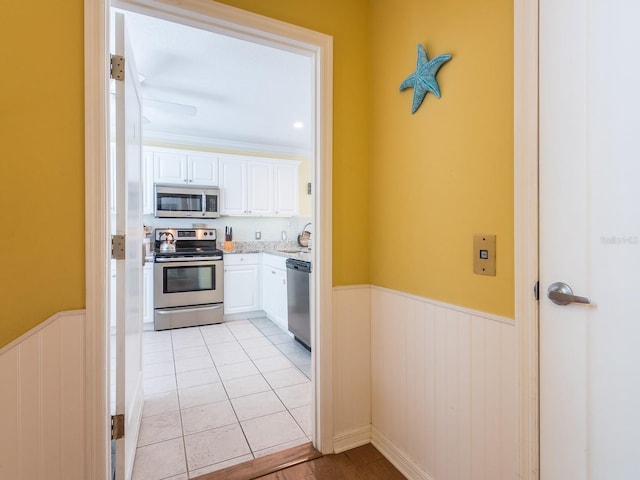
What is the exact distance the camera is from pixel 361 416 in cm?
178

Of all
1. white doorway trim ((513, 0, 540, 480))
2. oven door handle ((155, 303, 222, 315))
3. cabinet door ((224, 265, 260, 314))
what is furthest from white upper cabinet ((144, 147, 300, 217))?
white doorway trim ((513, 0, 540, 480))

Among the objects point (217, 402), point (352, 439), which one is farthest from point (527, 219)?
point (217, 402)

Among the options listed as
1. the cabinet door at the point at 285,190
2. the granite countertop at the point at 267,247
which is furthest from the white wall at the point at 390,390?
the cabinet door at the point at 285,190

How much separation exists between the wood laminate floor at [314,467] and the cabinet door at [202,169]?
3.55 m

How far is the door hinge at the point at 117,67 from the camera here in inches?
53.0

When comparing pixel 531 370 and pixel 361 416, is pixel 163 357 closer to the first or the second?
pixel 361 416

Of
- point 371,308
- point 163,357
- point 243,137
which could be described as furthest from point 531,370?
point 243,137

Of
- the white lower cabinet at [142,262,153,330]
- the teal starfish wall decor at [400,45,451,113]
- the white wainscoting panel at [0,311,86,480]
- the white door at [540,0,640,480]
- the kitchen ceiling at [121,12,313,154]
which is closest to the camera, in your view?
the white door at [540,0,640,480]

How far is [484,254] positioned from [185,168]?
3996 mm

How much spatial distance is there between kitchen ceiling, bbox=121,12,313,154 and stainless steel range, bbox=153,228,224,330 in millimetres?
1498

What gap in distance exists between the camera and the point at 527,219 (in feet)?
3.40

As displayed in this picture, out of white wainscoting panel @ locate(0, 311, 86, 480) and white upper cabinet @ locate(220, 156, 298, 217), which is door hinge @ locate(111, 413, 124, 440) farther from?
white upper cabinet @ locate(220, 156, 298, 217)

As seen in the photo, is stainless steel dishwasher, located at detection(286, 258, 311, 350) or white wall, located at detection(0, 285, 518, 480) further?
stainless steel dishwasher, located at detection(286, 258, 311, 350)

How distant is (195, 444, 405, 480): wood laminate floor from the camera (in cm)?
152
